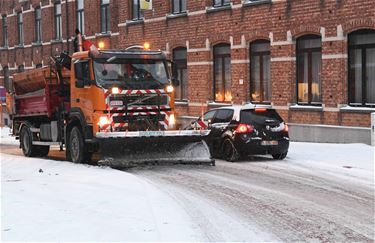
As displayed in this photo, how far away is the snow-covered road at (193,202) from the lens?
739cm

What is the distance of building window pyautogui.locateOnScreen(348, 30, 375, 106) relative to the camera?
18797 mm

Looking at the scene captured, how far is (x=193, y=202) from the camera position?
31.7ft

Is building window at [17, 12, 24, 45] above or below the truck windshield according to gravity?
above

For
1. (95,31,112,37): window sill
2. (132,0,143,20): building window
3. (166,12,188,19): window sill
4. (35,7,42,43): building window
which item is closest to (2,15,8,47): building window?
(35,7,42,43): building window

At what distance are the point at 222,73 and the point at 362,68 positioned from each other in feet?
24.0

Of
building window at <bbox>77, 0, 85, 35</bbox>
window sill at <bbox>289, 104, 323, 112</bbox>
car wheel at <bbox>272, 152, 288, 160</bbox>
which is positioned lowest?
car wheel at <bbox>272, 152, 288, 160</bbox>

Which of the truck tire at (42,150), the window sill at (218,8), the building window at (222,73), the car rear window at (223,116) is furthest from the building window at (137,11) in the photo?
the car rear window at (223,116)

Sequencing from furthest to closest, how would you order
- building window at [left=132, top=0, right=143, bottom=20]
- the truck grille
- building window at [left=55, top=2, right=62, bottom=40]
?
building window at [left=55, top=2, right=62, bottom=40]
building window at [left=132, top=0, right=143, bottom=20]
the truck grille

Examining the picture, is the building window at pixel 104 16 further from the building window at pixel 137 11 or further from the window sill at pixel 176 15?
the window sill at pixel 176 15

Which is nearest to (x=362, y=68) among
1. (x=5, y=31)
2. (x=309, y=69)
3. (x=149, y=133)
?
(x=309, y=69)

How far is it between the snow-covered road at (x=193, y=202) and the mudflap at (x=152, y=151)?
0.40 m

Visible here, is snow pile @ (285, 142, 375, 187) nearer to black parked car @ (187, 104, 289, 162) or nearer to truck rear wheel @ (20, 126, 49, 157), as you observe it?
black parked car @ (187, 104, 289, 162)

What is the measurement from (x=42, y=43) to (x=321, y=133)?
24.4 metres

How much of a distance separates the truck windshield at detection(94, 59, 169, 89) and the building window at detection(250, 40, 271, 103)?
27.2 feet
